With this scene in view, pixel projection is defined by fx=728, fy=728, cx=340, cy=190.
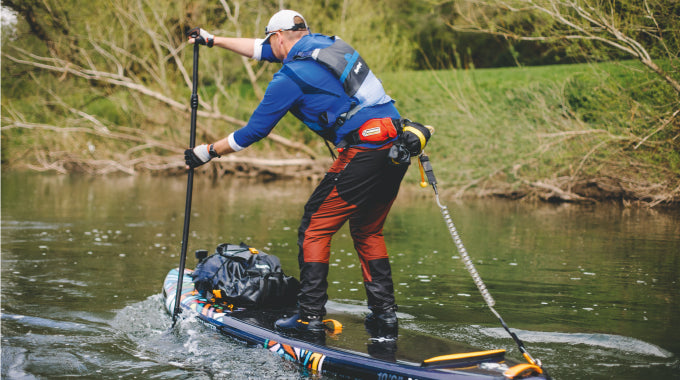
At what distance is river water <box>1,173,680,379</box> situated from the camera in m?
5.17

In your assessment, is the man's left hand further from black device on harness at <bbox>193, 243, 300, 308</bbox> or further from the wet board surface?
the wet board surface

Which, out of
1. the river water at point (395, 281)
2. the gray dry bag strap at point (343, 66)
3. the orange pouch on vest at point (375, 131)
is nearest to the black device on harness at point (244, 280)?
the river water at point (395, 281)

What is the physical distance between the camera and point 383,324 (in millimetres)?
5340

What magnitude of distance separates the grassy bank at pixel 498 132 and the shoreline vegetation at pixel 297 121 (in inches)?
1.9

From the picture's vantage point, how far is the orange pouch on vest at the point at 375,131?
202 inches

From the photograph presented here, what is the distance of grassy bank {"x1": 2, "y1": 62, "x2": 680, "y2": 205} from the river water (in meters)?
1.03

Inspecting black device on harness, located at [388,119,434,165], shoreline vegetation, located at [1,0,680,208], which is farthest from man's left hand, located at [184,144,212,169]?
shoreline vegetation, located at [1,0,680,208]

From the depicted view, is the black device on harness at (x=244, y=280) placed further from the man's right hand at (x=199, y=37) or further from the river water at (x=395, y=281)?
the man's right hand at (x=199, y=37)

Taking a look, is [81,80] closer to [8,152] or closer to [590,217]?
[8,152]

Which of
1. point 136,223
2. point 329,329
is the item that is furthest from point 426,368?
point 136,223

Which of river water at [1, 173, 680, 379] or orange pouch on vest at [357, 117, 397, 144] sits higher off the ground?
orange pouch on vest at [357, 117, 397, 144]

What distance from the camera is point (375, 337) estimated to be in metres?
5.02

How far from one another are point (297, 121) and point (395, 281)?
15.7 metres

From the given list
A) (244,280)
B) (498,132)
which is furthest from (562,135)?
(244,280)
